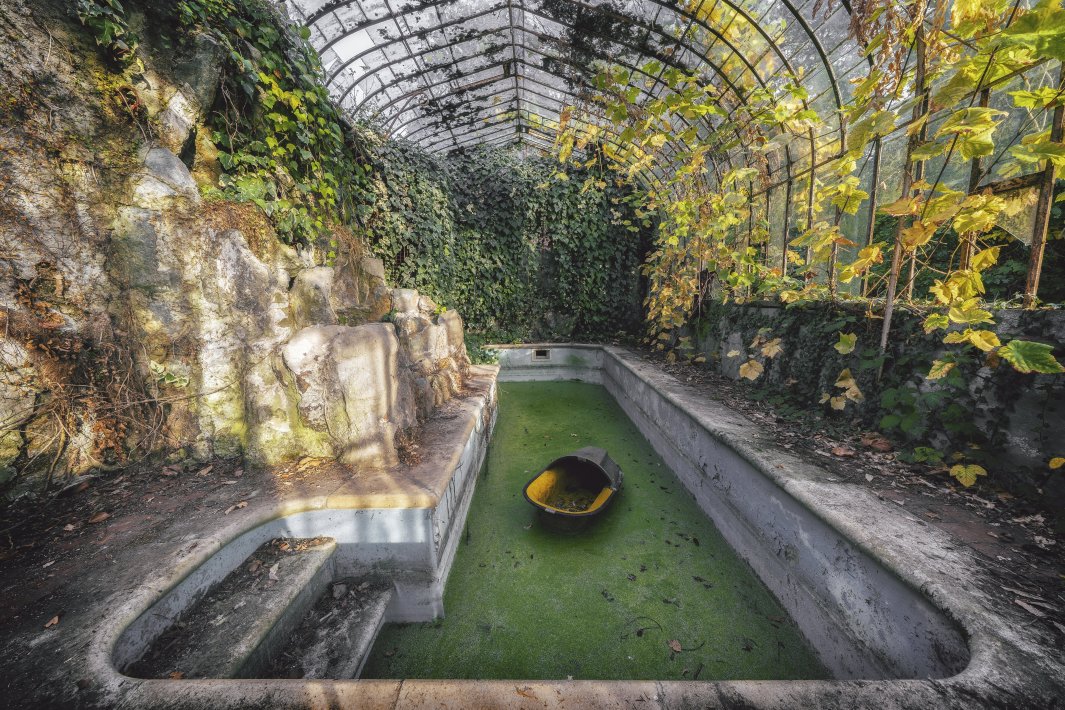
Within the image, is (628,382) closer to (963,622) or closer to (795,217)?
(795,217)

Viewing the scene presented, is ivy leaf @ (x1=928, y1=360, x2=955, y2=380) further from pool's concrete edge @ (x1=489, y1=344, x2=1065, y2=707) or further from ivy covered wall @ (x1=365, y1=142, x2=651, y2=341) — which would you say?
ivy covered wall @ (x1=365, y1=142, x2=651, y2=341)

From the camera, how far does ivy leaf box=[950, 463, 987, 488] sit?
2408mm

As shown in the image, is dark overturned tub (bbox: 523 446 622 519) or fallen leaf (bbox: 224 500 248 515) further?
dark overturned tub (bbox: 523 446 622 519)

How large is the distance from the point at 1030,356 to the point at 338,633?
4144mm

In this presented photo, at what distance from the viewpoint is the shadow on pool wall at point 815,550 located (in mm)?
1786

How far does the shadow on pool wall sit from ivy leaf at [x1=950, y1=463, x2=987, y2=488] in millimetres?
701

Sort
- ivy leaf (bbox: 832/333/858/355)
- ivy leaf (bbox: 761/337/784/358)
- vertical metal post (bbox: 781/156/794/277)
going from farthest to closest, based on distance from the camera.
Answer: vertical metal post (bbox: 781/156/794/277)
ivy leaf (bbox: 761/337/784/358)
ivy leaf (bbox: 832/333/858/355)

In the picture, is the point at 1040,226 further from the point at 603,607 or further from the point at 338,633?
the point at 338,633

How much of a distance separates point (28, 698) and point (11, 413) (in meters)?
2.03

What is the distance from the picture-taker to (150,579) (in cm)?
181

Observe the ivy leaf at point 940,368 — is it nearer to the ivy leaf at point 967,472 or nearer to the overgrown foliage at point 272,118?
the ivy leaf at point 967,472

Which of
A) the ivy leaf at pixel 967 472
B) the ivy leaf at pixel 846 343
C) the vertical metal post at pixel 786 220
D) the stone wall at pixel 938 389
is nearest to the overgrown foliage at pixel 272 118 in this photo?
the ivy leaf at pixel 846 343

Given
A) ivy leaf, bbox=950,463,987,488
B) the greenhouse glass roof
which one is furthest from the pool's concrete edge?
the greenhouse glass roof

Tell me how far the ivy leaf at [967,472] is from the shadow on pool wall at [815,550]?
2.30ft
